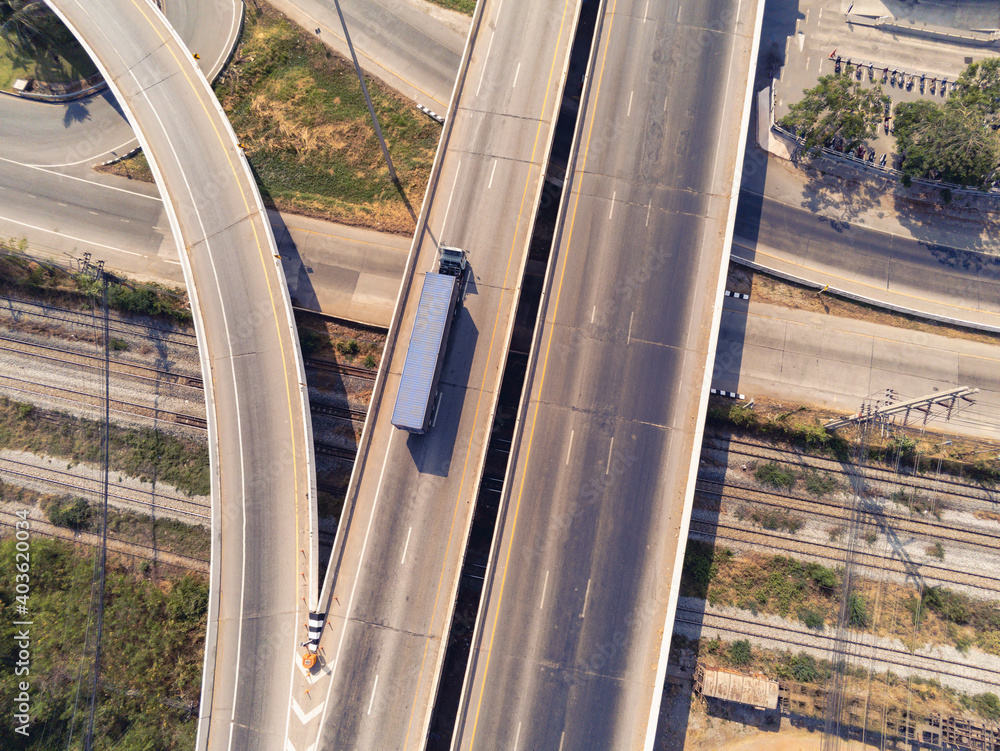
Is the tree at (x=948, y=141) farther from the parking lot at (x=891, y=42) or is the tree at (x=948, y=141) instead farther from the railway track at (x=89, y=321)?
the railway track at (x=89, y=321)

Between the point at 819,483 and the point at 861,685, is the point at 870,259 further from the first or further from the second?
the point at 861,685

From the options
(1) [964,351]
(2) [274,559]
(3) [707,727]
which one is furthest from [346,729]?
(1) [964,351]

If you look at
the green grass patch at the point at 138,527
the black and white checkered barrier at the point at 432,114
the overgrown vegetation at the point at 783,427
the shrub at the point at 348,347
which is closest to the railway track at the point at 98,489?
the green grass patch at the point at 138,527

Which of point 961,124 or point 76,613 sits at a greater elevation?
point 961,124

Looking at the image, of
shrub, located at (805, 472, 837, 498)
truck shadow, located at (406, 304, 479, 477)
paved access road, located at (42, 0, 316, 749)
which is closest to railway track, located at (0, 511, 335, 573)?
paved access road, located at (42, 0, 316, 749)

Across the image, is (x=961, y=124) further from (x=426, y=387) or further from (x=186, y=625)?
(x=186, y=625)

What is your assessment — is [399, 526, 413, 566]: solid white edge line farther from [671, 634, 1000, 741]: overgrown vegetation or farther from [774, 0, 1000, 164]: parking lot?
[774, 0, 1000, 164]: parking lot
